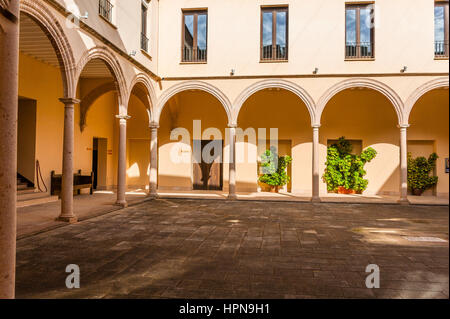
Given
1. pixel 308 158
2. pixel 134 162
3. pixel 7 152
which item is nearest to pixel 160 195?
pixel 134 162

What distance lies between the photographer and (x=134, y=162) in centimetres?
1522

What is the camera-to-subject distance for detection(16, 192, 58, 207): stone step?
8973 millimetres

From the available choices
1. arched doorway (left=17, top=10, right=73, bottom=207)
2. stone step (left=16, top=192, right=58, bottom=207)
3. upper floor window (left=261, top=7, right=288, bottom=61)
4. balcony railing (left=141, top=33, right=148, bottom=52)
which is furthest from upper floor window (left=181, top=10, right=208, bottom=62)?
stone step (left=16, top=192, right=58, bottom=207)

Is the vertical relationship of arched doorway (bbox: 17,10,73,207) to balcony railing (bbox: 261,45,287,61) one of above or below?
below

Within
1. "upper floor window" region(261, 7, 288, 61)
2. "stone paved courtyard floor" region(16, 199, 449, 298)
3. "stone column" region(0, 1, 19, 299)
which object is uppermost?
"upper floor window" region(261, 7, 288, 61)

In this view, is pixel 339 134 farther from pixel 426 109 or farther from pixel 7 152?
pixel 7 152

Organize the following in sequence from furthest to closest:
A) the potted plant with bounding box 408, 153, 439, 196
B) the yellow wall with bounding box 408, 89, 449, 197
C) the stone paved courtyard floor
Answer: the potted plant with bounding box 408, 153, 439, 196 < the yellow wall with bounding box 408, 89, 449, 197 < the stone paved courtyard floor

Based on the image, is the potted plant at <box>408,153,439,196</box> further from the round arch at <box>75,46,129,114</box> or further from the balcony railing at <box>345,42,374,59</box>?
the round arch at <box>75,46,129,114</box>

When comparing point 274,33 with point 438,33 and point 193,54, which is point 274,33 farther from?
point 438,33

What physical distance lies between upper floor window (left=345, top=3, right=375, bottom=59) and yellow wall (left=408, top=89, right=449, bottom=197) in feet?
11.4

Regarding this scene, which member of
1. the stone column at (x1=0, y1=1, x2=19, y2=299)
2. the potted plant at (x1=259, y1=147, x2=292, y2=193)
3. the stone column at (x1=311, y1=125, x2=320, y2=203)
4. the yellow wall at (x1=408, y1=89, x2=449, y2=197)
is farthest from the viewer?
the potted plant at (x1=259, y1=147, x2=292, y2=193)

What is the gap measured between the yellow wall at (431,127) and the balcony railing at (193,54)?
879cm

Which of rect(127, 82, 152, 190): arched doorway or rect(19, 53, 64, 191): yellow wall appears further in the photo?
rect(127, 82, 152, 190): arched doorway

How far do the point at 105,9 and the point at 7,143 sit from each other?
26.9 ft
